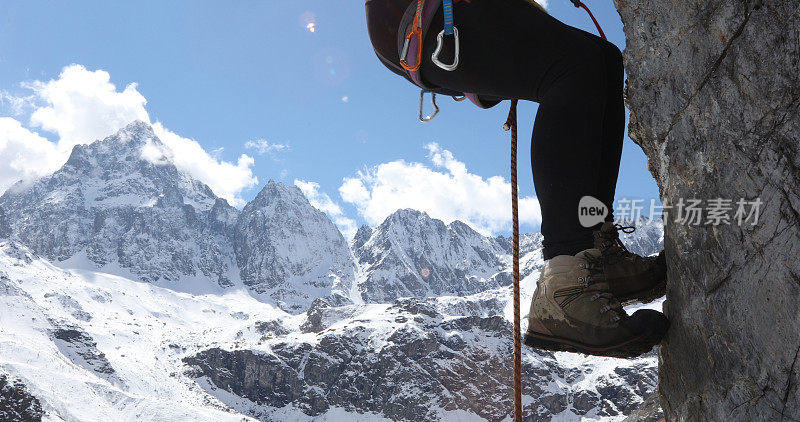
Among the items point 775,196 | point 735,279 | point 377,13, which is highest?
point 377,13

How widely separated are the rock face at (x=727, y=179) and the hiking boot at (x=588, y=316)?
162 mm

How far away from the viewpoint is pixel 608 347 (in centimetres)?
243

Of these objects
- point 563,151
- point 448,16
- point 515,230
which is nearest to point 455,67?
point 448,16

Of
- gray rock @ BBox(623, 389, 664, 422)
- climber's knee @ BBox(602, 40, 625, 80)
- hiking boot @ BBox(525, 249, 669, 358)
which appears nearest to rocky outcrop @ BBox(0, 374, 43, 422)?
gray rock @ BBox(623, 389, 664, 422)

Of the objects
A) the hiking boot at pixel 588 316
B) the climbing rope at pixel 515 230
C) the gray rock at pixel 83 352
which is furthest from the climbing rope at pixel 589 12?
the gray rock at pixel 83 352

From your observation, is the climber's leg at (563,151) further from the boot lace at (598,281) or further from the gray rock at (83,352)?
the gray rock at (83,352)

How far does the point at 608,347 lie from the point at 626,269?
1.13 feet

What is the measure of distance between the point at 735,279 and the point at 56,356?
20076cm

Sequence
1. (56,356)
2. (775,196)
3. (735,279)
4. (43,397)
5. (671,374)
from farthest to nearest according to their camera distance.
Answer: (56,356)
(43,397)
(671,374)
(735,279)
(775,196)

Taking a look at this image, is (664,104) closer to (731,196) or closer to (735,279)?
(731,196)

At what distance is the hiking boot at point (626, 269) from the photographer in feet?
8.22

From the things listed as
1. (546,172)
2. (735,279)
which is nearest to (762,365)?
(735,279)

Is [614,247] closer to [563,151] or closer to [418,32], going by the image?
[563,151]

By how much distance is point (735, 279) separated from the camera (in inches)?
83.0
